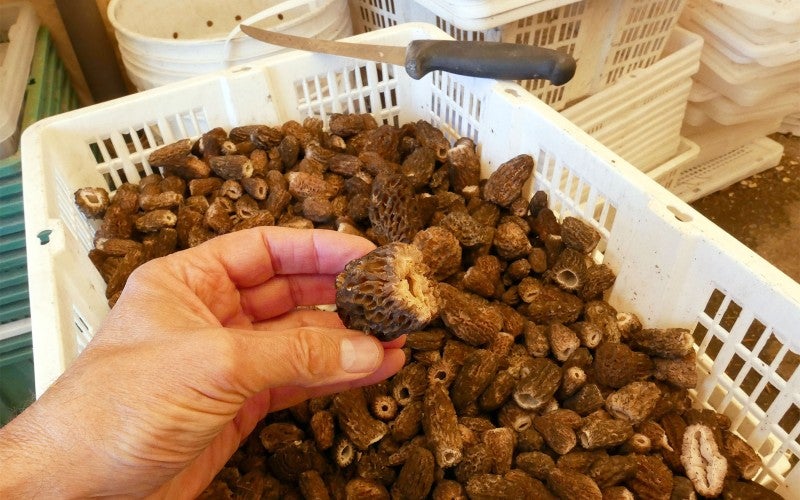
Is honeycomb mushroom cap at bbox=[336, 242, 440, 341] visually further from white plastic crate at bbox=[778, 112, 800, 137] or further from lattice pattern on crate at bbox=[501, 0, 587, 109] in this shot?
white plastic crate at bbox=[778, 112, 800, 137]

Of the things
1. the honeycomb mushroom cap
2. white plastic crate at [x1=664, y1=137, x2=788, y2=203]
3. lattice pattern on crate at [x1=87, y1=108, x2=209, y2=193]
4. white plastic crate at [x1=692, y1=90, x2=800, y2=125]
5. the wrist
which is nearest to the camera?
the wrist

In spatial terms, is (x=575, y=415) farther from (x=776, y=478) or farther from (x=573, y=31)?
(x=573, y=31)

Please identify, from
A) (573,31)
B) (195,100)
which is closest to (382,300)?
(195,100)

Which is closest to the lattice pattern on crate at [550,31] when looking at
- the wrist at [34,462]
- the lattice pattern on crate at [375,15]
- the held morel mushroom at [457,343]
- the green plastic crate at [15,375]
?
the held morel mushroom at [457,343]

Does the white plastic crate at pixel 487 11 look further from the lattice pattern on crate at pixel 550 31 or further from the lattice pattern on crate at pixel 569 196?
the lattice pattern on crate at pixel 569 196

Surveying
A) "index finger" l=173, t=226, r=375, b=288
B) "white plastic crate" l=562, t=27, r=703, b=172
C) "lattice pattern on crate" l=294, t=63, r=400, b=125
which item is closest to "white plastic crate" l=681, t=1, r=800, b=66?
"white plastic crate" l=562, t=27, r=703, b=172

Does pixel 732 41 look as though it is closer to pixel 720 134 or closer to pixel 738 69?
pixel 738 69
